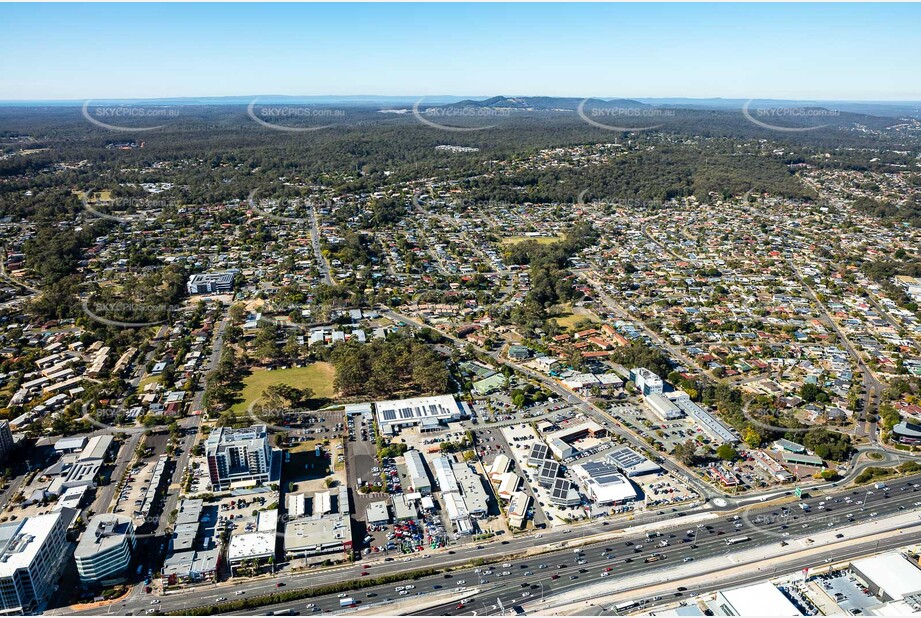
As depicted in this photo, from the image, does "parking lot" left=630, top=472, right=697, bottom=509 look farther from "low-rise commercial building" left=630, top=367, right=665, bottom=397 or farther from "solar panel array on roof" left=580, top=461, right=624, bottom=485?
"low-rise commercial building" left=630, top=367, right=665, bottom=397

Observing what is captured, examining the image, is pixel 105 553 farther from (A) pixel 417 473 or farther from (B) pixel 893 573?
(B) pixel 893 573

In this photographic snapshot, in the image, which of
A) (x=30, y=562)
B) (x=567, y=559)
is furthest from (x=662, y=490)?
(x=30, y=562)

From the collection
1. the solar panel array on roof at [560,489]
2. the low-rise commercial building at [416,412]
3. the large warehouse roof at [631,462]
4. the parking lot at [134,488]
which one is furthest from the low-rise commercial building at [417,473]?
the parking lot at [134,488]

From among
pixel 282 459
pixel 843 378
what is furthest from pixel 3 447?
pixel 843 378

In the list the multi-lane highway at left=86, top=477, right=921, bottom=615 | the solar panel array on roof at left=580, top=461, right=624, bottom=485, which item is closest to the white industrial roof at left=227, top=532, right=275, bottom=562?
the multi-lane highway at left=86, top=477, right=921, bottom=615

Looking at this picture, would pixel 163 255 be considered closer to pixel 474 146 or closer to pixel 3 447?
pixel 3 447
